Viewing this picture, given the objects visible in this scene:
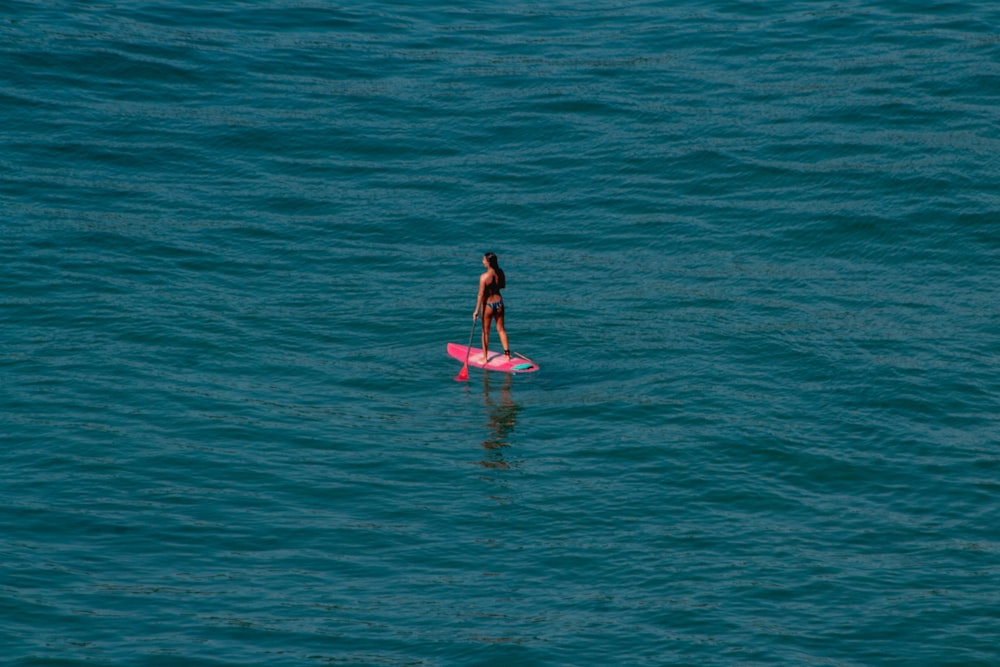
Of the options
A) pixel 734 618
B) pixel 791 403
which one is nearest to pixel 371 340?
pixel 791 403

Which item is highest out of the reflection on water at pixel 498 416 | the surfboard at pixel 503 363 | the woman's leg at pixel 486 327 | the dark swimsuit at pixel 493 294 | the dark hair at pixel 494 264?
the dark hair at pixel 494 264

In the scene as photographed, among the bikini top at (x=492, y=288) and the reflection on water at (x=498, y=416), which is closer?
the reflection on water at (x=498, y=416)

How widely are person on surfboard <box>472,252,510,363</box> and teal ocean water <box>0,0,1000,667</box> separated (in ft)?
3.45

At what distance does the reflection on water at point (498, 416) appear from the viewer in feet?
93.9

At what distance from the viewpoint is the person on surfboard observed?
1240 inches

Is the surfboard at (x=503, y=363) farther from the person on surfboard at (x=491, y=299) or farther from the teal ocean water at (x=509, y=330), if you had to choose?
the teal ocean water at (x=509, y=330)

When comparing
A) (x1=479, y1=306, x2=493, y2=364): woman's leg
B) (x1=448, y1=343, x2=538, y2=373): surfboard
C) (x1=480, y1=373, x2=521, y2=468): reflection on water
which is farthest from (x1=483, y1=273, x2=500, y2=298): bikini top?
(x1=480, y1=373, x2=521, y2=468): reflection on water

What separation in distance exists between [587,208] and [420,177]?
20.8 feet

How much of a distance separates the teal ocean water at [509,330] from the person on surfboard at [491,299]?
1.05m

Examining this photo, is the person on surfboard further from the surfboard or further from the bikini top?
the surfboard

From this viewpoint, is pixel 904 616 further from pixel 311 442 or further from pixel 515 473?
pixel 311 442

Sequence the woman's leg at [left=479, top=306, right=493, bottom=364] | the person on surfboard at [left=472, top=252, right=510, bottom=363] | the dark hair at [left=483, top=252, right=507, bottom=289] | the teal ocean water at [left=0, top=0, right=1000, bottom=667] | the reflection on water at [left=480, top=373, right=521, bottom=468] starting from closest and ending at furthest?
1. the teal ocean water at [left=0, top=0, right=1000, bottom=667]
2. the reflection on water at [left=480, top=373, right=521, bottom=468]
3. the dark hair at [left=483, top=252, right=507, bottom=289]
4. the person on surfboard at [left=472, top=252, right=510, bottom=363]
5. the woman's leg at [left=479, top=306, right=493, bottom=364]

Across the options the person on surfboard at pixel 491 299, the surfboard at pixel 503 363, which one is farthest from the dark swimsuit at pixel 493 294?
the surfboard at pixel 503 363

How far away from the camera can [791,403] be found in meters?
30.9
